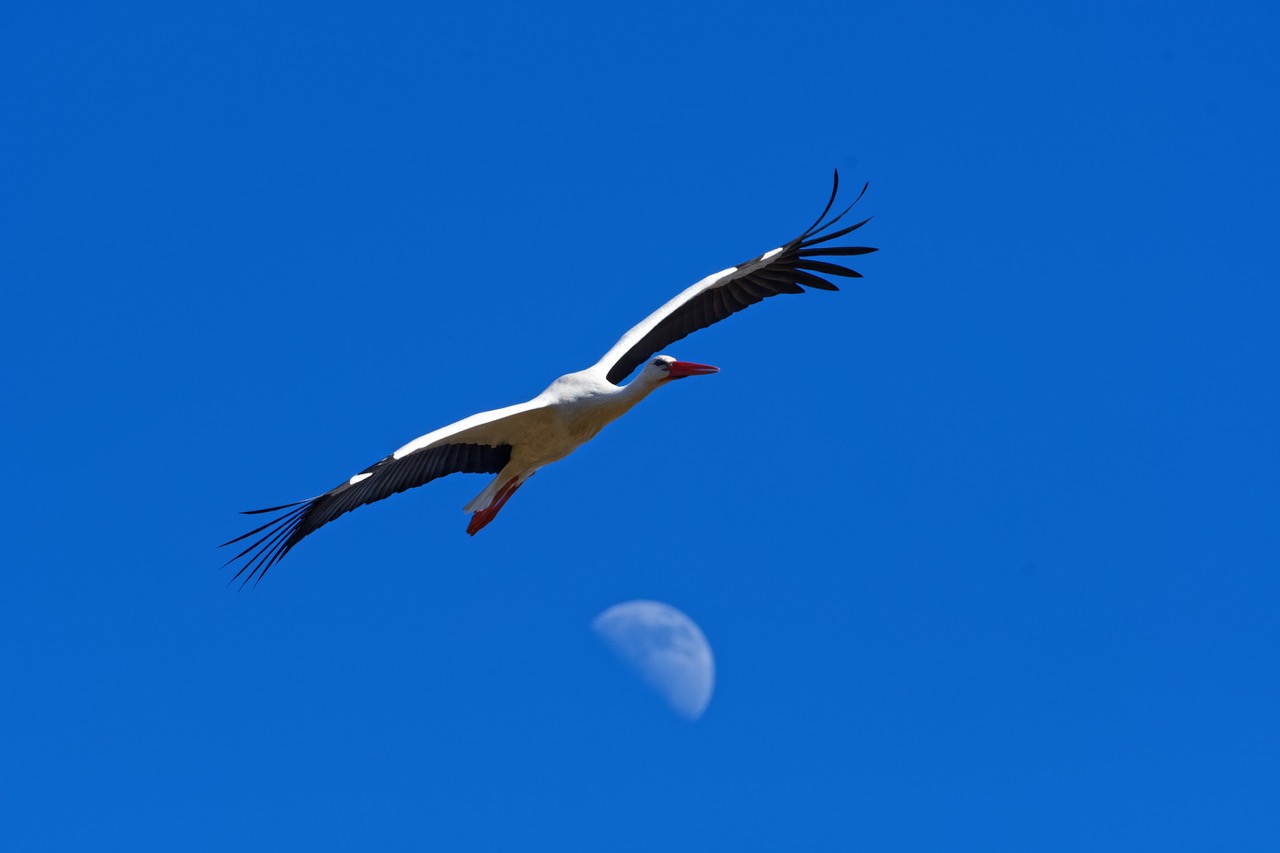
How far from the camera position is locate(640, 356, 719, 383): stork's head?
495 inches

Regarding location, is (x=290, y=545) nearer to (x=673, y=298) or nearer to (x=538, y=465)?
(x=538, y=465)

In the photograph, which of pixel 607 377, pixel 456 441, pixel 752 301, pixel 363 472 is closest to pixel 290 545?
pixel 363 472

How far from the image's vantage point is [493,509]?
42.9 feet

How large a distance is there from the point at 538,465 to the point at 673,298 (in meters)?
1.90

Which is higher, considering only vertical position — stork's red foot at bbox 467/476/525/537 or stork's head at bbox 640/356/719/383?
stork's head at bbox 640/356/719/383

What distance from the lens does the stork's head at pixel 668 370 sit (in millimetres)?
12562

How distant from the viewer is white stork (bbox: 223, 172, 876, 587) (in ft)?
38.8

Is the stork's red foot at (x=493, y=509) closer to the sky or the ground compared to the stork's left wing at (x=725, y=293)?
closer to the ground

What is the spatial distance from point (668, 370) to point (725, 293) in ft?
5.29

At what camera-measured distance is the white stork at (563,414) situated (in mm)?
11820

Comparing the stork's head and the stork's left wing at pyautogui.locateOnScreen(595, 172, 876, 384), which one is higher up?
the stork's left wing at pyautogui.locateOnScreen(595, 172, 876, 384)

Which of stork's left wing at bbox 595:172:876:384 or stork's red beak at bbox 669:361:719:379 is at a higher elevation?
stork's left wing at bbox 595:172:876:384

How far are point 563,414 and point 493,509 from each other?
1157 millimetres

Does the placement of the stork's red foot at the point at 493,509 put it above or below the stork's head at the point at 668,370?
below
